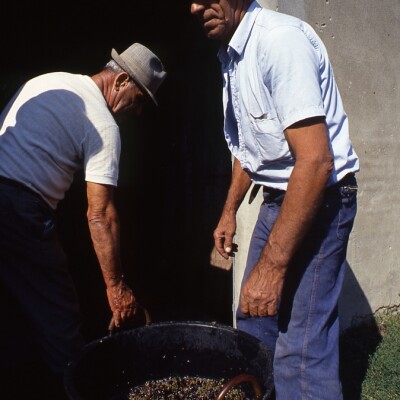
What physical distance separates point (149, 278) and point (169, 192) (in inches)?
42.7

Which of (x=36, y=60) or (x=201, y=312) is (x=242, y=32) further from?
(x=36, y=60)

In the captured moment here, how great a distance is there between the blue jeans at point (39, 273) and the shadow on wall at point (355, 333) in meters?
1.93

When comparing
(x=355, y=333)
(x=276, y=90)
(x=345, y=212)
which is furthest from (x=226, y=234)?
(x=355, y=333)

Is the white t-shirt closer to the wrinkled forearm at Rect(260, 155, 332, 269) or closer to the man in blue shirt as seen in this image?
the man in blue shirt

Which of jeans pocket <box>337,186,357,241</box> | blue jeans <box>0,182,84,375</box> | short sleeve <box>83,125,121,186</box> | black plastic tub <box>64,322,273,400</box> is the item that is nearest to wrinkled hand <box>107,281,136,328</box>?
blue jeans <box>0,182,84,375</box>

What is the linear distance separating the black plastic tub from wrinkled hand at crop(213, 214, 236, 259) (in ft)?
2.62

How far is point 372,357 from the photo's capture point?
144 inches

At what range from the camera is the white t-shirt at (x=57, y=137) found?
266 centimetres

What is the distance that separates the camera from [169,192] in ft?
17.0

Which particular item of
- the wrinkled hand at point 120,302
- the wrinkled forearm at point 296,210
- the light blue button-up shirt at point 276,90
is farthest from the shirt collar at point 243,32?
the wrinkled hand at point 120,302

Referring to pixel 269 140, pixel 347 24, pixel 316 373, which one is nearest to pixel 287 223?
pixel 269 140

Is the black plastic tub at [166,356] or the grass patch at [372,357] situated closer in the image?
the black plastic tub at [166,356]

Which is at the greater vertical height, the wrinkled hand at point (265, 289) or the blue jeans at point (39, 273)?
the wrinkled hand at point (265, 289)

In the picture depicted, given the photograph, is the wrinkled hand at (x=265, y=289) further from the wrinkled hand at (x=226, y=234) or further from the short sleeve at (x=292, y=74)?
the wrinkled hand at (x=226, y=234)
